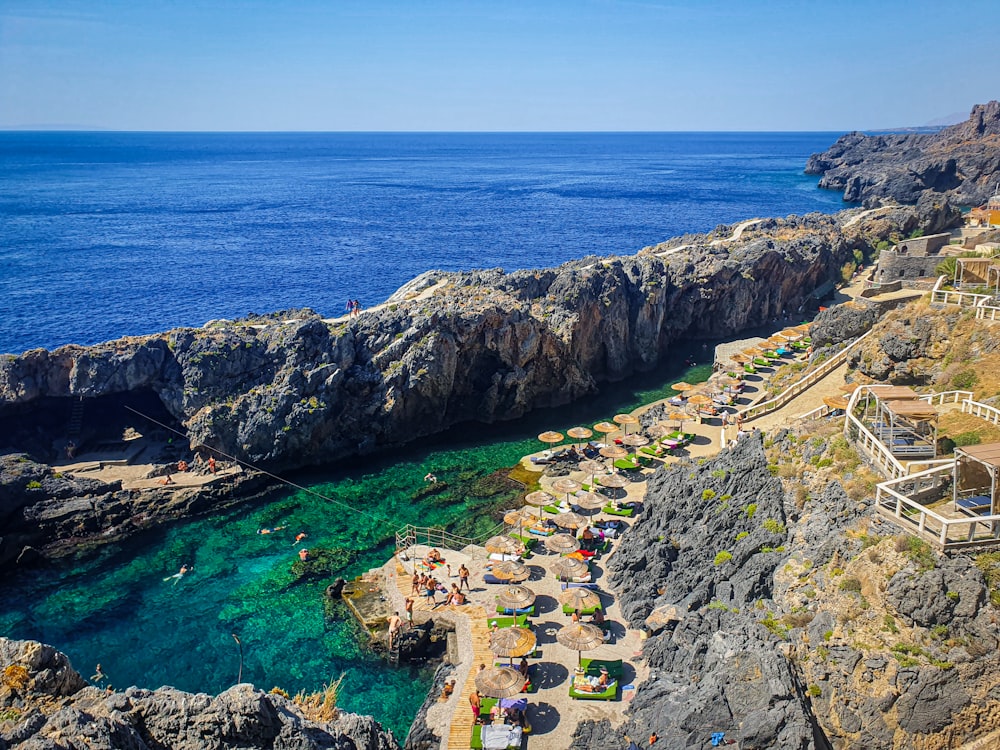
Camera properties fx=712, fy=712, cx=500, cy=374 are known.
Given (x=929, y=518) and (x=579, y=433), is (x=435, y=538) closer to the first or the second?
(x=579, y=433)

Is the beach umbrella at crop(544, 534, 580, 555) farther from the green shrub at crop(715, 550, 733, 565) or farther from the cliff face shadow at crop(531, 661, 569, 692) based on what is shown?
the green shrub at crop(715, 550, 733, 565)

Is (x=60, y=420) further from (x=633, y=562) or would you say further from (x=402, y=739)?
(x=633, y=562)

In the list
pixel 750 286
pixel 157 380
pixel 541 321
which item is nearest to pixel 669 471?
pixel 541 321

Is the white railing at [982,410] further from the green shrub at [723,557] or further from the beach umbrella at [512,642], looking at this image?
the beach umbrella at [512,642]

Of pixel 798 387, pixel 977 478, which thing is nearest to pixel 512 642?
pixel 977 478

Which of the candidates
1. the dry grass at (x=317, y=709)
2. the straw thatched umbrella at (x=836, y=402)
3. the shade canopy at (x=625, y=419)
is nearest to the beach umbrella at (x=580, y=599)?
the dry grass at (x=317, y=709)

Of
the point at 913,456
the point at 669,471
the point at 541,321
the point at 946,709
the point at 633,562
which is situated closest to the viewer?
the point at 946,709
